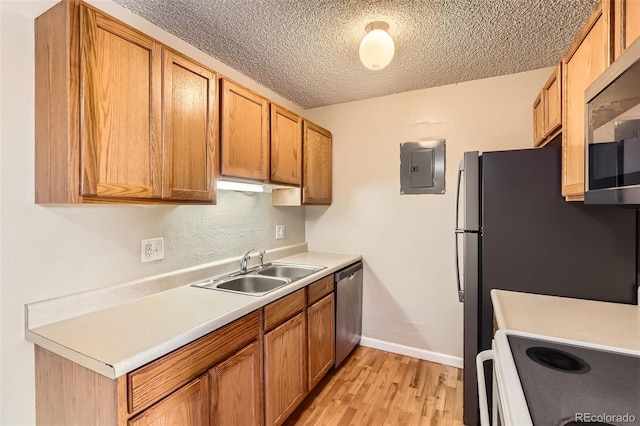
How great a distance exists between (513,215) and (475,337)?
73 centimetres

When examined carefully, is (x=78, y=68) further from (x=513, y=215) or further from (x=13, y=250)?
(x=513, y=215)

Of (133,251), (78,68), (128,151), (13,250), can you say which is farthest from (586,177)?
(13,250)

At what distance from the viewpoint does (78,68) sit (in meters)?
1.06

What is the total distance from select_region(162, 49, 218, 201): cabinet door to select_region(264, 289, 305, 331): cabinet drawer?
0.68 metres

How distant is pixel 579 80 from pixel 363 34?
1.10 metres

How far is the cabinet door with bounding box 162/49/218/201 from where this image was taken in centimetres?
138

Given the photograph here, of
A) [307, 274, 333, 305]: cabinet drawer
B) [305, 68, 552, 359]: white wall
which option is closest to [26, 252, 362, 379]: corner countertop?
[307, 274, 333, 305]: cabinet drawer

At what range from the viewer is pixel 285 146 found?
222 cm

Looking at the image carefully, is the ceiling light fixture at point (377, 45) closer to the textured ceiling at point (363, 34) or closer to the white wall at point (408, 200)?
the textured ceiling at point (363, 34)

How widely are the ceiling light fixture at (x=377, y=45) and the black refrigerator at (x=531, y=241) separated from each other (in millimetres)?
752

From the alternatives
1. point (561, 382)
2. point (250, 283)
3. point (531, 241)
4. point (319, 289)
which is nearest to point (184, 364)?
point (250, 283)

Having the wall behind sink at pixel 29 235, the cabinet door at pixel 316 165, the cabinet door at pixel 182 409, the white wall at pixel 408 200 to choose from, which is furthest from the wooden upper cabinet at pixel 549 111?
the wall behind sink at pixel 29 235

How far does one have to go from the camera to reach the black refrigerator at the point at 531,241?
1430 millimetres

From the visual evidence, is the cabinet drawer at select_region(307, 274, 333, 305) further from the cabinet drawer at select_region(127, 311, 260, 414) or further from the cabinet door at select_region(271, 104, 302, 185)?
the cabinet door at select_region(271, 104, 302, 185)
